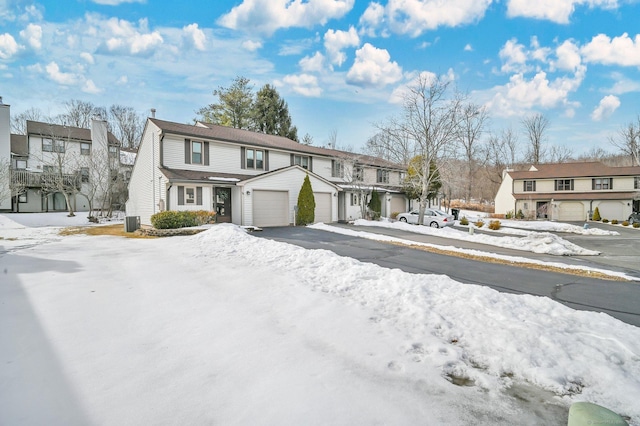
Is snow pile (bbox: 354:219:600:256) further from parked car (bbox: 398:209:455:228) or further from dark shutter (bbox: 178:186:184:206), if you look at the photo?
dark shutter (bbox: 178:186:184:206)

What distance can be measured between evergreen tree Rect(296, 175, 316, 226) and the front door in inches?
172

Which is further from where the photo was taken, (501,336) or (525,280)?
(525,280)

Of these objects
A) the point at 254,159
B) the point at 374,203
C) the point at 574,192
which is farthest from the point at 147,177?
the point at 574,192

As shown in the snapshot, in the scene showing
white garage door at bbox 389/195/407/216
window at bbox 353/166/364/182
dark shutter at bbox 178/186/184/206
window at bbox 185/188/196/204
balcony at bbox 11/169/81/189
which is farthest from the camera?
white garage door at bbox 389/195/407/216

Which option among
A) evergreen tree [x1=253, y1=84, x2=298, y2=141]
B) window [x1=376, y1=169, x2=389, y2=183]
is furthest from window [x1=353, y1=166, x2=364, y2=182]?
evergreen tree [x1=253, y1=84, x2=298, y2=141]

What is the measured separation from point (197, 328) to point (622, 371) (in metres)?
4.64

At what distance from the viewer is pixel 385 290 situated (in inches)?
211

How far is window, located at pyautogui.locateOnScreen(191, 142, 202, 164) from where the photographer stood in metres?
18.2

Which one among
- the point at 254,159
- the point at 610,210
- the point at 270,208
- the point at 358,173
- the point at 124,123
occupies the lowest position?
the point at 610,210

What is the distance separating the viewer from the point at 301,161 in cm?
2345

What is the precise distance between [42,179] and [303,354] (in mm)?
31635

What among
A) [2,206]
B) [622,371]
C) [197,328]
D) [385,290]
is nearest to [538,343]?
[622,371]

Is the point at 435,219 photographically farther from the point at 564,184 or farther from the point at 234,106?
the point at 234,106

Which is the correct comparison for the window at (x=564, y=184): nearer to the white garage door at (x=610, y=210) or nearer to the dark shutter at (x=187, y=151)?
the white garage door at (x=610, y=210)
